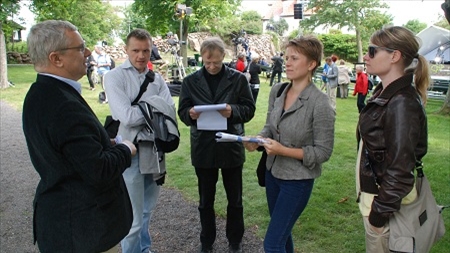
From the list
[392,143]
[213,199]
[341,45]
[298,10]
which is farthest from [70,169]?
[341,45]

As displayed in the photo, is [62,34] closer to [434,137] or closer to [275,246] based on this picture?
[275,246]

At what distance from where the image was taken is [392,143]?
184cm

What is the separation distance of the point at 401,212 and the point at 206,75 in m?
1.95

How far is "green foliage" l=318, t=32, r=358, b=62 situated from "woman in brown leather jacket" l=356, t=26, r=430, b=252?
44269mm

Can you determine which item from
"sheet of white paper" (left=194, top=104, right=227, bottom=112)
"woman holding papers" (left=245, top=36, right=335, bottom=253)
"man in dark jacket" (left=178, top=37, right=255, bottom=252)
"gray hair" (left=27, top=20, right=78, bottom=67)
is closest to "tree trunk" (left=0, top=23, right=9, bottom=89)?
"man in dark jacket" (left=178, top=37, right=255, bottom=252)

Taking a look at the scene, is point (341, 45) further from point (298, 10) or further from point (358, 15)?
point (298, 10)

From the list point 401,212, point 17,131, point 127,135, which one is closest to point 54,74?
point 127,135

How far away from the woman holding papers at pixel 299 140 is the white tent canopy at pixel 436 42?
21.5 metres

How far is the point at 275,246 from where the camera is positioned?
246 centimetres

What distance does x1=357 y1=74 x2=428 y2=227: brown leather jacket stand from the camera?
5.97 ft

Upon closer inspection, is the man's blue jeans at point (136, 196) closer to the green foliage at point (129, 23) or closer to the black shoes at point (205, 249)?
the black shoes at point (205, 249)

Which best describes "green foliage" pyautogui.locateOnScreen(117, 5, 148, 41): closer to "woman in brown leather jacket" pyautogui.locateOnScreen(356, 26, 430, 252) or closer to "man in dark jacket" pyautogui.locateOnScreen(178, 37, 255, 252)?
"man in dark jacket" pyautogui.locateOnScreen(178, 37, 255, 252)

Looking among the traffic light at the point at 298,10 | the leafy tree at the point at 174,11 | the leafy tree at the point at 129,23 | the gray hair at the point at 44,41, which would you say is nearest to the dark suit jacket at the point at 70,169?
the gray hair at the point at 44,41

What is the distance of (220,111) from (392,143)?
5.01ft
